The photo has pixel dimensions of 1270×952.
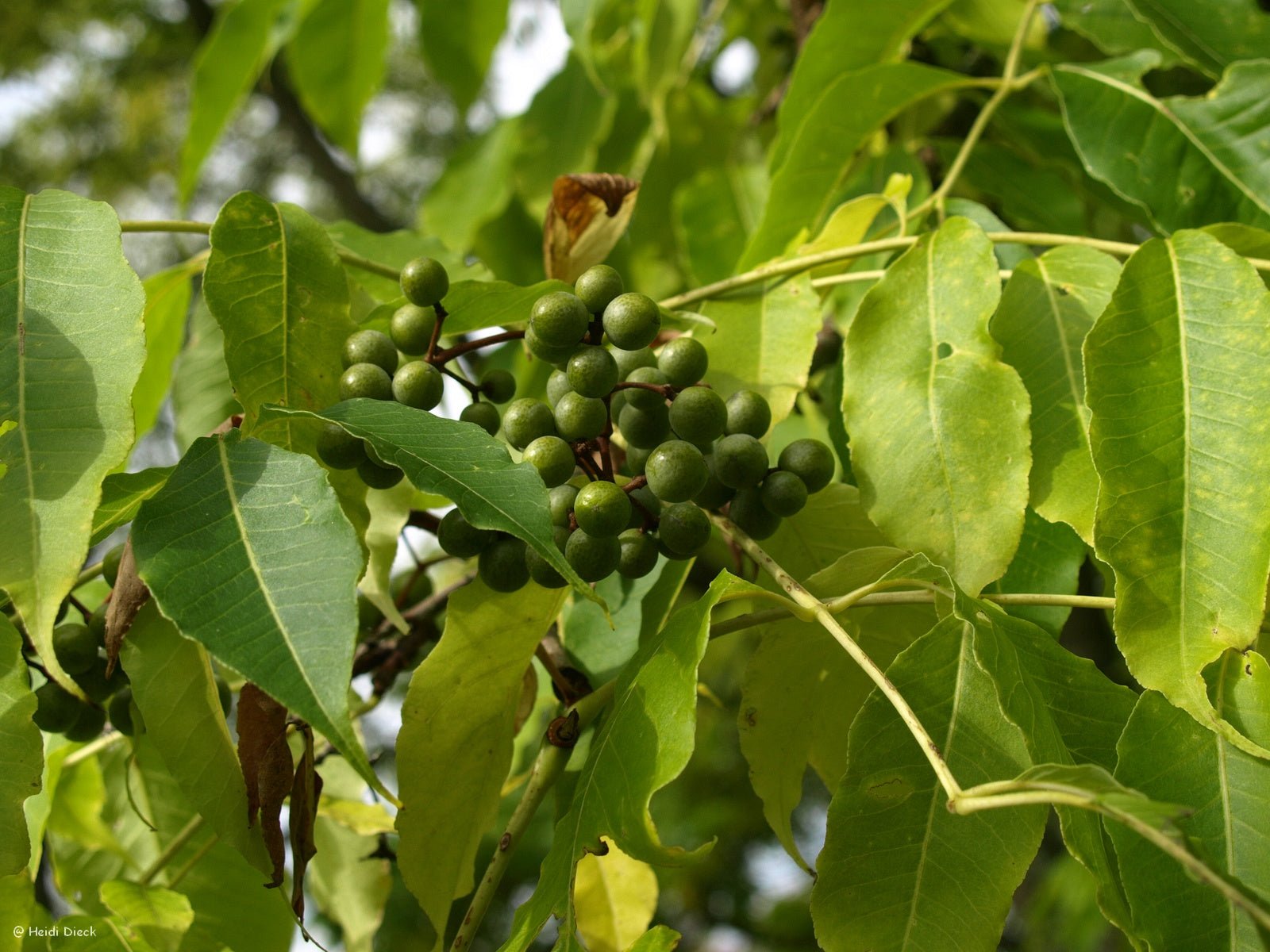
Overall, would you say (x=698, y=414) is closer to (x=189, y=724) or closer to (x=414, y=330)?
(x=414, y=330)

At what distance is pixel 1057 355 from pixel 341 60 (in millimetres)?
1542

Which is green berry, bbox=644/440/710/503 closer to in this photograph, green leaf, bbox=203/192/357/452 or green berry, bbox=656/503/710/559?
green berry, bbox=656/503/710/559

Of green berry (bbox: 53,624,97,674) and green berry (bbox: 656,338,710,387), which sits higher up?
green berry (bbox: 656,338,710,387)

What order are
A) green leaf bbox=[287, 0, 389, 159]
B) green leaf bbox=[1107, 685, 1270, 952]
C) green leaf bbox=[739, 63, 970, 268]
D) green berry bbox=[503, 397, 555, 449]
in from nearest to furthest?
1. green leaf bbox=[1107, 685, 1270, 952]
2. green berry bbox=[503, 397, 555, 449]
3. green leaf bbox=[739, 63, 970, 268]
4. green leaf bbox=[287, 0, 389, 159]

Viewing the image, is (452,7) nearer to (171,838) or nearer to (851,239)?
(851,239)

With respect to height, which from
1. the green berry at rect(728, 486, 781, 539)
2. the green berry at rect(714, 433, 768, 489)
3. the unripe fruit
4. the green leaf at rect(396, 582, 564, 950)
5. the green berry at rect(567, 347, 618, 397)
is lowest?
the green leaf at rect(396, 582, 564, 950)

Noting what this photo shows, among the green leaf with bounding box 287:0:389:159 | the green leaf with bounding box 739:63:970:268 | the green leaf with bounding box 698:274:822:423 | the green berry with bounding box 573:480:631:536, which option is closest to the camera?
the green berry with bounding box 573:480:631:536

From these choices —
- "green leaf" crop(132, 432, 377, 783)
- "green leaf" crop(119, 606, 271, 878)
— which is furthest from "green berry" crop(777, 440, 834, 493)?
"green leaf" crop(119, 606, 271, 878)

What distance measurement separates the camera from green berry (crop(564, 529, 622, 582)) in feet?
2.97

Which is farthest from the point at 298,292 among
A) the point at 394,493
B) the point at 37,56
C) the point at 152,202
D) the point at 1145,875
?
the point at 152,202

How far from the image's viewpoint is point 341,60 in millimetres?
2057

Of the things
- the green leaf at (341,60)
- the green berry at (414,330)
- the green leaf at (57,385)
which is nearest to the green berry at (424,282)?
the green berry at (414,330)

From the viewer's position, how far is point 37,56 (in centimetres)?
616

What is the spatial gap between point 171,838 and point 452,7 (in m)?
1.56
